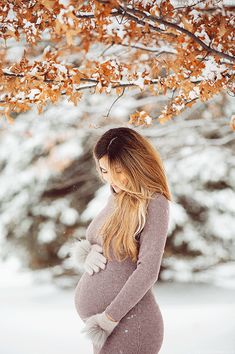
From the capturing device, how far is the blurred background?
4.77m

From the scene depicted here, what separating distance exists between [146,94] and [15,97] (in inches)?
102

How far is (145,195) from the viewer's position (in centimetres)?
157

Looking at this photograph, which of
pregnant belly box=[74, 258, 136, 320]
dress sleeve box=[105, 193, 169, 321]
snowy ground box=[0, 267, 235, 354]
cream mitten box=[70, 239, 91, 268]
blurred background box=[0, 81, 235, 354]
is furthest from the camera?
blurred background box=[0, 81, 235, 354]

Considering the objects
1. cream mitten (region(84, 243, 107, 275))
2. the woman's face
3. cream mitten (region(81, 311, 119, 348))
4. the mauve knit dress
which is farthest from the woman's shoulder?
cream mitten (region(81, 311, 119, 348))

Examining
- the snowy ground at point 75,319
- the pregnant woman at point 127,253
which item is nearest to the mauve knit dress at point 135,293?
the pregnant woman at point 127,253

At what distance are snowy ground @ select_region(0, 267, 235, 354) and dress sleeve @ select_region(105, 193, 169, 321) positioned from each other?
1847 mm

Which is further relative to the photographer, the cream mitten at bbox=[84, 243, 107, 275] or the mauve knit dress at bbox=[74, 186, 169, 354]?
the cream mitten at bbox=[84, 243, 107, 275]

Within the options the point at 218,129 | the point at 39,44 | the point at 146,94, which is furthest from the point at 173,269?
the point at 39,44

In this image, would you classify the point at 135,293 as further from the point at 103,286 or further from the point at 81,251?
the point at 81,251

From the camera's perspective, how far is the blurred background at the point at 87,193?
4.77 meters

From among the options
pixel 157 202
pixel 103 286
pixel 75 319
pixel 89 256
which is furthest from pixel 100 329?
pixel 75 319

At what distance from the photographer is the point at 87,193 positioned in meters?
4.91

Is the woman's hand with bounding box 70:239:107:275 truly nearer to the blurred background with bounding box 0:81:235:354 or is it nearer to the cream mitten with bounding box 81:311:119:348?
the cream mitten with bounding box 81:311:119:348

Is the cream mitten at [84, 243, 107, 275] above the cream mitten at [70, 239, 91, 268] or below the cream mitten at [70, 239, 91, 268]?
above
